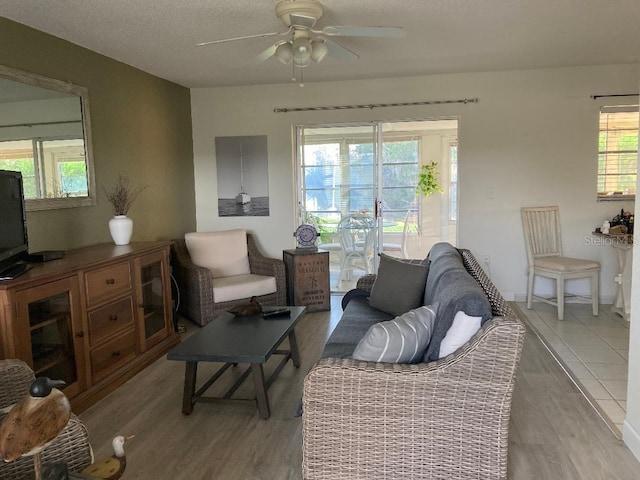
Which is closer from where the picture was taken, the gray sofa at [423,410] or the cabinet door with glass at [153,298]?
the gray sofa at [423,410]

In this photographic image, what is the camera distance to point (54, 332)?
259cm

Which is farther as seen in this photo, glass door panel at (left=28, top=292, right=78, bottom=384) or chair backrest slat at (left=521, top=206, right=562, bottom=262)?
chair backrest slat at (left=521, top=206, right=562, bottom=262)

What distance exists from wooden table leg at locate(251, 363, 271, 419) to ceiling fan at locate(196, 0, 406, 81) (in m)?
1.82

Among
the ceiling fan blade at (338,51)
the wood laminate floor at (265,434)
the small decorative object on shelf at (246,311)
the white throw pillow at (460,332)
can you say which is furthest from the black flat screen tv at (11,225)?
the white throw pillow at (460,332)

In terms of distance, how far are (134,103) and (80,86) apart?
0.76 m

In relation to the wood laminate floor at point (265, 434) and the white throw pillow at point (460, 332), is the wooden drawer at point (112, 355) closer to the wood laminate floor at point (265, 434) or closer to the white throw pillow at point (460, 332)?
the wood laminate floor at point (265, 434)

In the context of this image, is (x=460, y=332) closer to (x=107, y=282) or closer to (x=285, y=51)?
(x=285, y=51)

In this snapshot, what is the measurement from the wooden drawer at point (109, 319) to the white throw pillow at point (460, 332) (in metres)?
2.09

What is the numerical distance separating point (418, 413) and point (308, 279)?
9.93ft

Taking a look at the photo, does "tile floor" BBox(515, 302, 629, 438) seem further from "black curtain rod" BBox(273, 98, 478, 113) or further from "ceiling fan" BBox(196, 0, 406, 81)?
"ceiling fan" BBox(196, 0, 406, 81)

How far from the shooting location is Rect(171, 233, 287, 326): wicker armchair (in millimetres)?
4207

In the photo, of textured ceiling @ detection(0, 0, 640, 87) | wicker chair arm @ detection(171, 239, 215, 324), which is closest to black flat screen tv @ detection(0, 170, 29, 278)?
textured ceiling @ detection(0, 0, 640, 87)

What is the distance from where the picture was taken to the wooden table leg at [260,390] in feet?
8.49

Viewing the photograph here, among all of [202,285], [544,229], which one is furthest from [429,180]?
[202,285]
